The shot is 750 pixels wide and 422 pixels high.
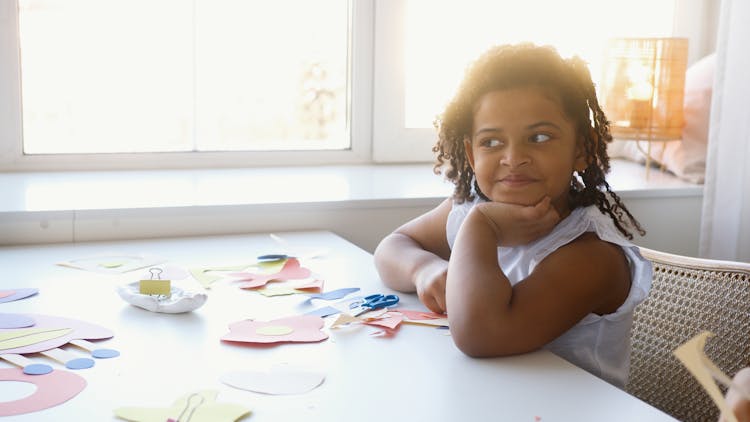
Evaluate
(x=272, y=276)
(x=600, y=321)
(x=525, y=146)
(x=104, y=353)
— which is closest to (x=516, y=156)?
(x=525, y=146)

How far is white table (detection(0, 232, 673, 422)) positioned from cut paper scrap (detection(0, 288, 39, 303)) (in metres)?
0.02

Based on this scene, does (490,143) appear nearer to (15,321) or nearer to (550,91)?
(550,91)

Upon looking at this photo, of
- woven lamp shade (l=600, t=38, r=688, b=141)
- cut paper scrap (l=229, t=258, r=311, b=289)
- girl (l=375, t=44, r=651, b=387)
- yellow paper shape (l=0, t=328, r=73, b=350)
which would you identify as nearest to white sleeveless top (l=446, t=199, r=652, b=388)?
girl (l=375, t=44, r=651, b=387)

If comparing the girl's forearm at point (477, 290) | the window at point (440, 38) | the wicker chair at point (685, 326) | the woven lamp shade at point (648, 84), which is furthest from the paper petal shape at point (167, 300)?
the woven lamp shade at point (648, 84)

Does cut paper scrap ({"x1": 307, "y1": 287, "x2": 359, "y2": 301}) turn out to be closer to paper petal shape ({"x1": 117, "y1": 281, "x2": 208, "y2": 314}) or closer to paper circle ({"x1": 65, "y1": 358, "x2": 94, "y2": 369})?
paper petal shape ({"x1": 117, "y1": 281, "x2": 208, "y2": 314})

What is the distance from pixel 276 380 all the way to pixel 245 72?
1434 mm

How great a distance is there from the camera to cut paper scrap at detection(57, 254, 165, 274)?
58.9 inches

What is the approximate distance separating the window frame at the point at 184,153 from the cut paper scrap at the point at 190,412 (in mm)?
1353

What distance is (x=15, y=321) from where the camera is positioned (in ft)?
3.89

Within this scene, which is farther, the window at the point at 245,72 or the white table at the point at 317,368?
the window at the point at 245,72

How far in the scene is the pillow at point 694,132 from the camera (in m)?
2.28

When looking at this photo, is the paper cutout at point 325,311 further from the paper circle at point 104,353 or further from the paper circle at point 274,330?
the paper circle at point 104,353

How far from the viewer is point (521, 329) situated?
1094 mm

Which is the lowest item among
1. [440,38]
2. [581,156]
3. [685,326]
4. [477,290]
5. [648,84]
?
[685,326]
